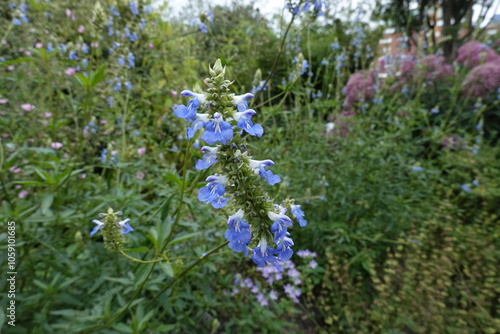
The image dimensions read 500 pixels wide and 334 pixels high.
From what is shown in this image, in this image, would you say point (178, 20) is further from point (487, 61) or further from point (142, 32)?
point (487, 61)

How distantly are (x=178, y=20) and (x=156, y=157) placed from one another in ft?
14.6

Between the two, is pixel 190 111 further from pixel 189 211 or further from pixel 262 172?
pixel 189 211

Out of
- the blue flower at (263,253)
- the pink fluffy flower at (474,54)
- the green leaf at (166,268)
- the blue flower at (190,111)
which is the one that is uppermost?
the blue flower at (190,111)

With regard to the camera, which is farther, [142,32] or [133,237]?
[142,32]

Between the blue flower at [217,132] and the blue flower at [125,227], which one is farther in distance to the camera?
the blue flower at [125,227]

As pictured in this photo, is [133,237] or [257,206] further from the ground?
[257,206]

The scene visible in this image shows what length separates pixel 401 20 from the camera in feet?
42.9

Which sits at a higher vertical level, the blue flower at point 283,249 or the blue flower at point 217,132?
the blue flower at point 217,132

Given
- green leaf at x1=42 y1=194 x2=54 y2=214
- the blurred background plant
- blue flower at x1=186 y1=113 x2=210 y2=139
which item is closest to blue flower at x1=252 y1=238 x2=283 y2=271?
blue flower at x1=186 y1=113 x2=210 y2=139

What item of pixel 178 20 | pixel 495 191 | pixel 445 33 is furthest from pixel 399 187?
pixel 445 33

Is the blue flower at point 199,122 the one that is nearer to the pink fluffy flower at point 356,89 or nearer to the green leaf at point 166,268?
the green leaf at point 166,268

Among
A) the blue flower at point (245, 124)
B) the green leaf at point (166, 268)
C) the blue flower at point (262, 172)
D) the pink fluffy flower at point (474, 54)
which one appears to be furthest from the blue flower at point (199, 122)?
the pink fluffy flower at point (474, 54)

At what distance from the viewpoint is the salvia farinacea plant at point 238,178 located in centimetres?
95

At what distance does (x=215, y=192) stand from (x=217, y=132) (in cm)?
22
